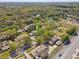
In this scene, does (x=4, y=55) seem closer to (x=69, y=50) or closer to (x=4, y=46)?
(x=4, y=46)

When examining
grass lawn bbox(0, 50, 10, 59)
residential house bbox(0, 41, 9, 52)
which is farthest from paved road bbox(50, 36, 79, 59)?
residential house bbox(0, 41, 9, 52)

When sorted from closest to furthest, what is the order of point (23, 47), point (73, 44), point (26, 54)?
point (26, 54)
point (23, 47)
point (73, 44)

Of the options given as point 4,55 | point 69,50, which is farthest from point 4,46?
point 69,50

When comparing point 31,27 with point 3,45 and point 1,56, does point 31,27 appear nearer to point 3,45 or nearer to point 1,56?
point 3,45

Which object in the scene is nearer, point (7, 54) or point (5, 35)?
point (7, 54)

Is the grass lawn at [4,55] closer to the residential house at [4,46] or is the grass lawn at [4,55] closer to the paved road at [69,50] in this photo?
the residential house at [4,46]

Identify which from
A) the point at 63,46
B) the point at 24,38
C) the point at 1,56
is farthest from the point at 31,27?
the point at 1,56

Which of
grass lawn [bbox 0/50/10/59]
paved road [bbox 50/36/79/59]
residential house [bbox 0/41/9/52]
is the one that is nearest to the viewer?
paved road [bbox 50/36/79/59]

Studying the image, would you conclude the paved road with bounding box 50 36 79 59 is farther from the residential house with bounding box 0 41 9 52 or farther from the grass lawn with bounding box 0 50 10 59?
the residential house with bounding box 0 41 9 52

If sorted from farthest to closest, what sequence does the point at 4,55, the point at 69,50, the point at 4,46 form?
the point at 4,46
the point at 69,50
the point at 4,55

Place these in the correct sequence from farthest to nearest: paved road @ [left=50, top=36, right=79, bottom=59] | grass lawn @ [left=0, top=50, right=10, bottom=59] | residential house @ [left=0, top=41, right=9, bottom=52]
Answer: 1. residential house @ [left=0, top=41, right=9, bottom=52]
2. grass lawn @ [left=0, top=50, right=10, bottom=59]
3. paved road @ [left=50, top=36, right=79, bottom=59]

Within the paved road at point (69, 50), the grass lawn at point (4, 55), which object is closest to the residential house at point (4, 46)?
the grass lawn at point (4, 55)
